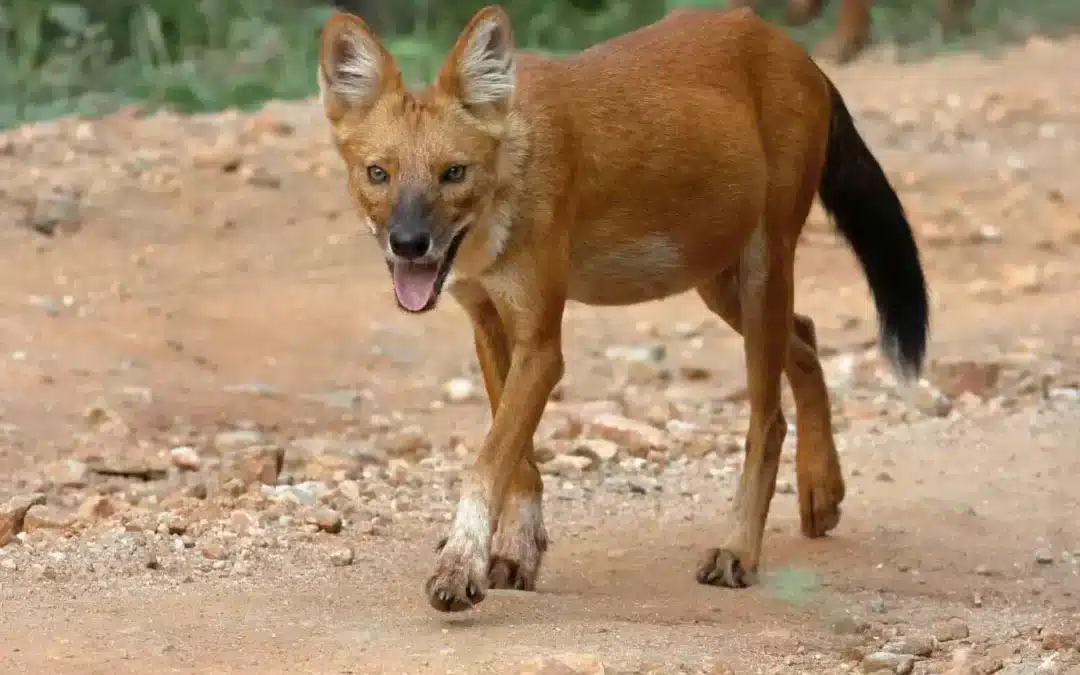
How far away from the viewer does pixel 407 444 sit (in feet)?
23.4

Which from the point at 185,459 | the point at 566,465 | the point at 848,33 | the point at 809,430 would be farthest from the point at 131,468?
the point at 848,33

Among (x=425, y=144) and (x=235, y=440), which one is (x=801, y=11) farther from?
(x=425, y=144)

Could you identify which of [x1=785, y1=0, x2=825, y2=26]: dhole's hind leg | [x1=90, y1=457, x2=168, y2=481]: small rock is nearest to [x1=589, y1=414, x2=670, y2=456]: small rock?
[x1=90, y1=457, x2=168, y2=481]: small rock

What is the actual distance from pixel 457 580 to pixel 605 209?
1247mm

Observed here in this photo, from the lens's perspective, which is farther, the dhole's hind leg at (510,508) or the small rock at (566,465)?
the small rock at (566,465)

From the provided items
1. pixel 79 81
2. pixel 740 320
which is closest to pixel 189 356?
pixel 740 320

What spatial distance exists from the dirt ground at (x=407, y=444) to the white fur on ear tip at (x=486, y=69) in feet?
4.22

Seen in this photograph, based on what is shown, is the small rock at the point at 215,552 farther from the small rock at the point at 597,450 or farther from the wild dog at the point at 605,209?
the small rock at the point at 597,450

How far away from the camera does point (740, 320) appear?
6031 mm

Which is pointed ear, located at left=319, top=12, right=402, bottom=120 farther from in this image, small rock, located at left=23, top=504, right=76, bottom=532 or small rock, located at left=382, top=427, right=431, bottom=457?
small rock, located at left=382, top=427, right=431, bottom=457

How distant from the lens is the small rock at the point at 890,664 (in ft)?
14.3

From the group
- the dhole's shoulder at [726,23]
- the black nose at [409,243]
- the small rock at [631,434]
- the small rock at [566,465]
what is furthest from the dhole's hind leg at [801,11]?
the black nose at [409,243]

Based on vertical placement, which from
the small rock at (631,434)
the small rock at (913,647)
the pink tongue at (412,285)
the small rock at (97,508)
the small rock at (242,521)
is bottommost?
the small rock at (631,434)

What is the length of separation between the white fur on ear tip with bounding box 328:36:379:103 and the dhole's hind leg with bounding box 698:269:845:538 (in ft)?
4.57
